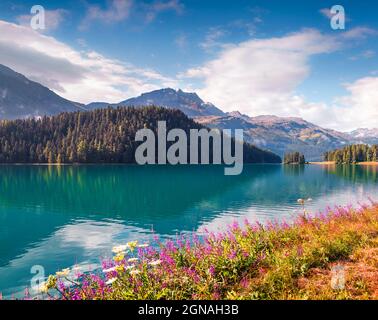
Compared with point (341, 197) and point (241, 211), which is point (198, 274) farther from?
point (341, 197)

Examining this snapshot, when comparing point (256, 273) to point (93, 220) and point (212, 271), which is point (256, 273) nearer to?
point (212, 271)

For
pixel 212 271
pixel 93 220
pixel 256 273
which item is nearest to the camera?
pixel 212 271

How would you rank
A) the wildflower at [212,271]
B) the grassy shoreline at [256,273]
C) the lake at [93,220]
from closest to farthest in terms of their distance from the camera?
1. the grassy shoreline at [256,273]
2. the wildflower at [212,271]
3. the lake at [93,220]

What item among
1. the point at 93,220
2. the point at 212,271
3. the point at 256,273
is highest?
the point at 212,271

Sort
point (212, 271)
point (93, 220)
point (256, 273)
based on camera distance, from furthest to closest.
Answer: point (93, 220)
point (256, 273)
point (212, 271)

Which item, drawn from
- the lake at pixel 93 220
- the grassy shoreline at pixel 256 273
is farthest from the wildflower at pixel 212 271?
the lake at pixel 93 220

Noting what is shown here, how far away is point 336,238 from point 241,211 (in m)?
39.3

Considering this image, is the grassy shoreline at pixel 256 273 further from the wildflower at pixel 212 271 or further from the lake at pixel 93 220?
the lake at pixel 93 220

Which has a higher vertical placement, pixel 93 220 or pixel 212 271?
pixel 212 271

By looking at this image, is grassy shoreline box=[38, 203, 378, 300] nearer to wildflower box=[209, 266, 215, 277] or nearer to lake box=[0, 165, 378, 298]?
wildflower box=[209, 266, 215, 277]

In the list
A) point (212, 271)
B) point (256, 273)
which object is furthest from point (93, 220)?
point (256, 273)

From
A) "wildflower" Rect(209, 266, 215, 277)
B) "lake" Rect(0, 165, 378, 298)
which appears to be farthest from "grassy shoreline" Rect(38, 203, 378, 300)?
"lake" Rect(0, 165, 378, 298)
